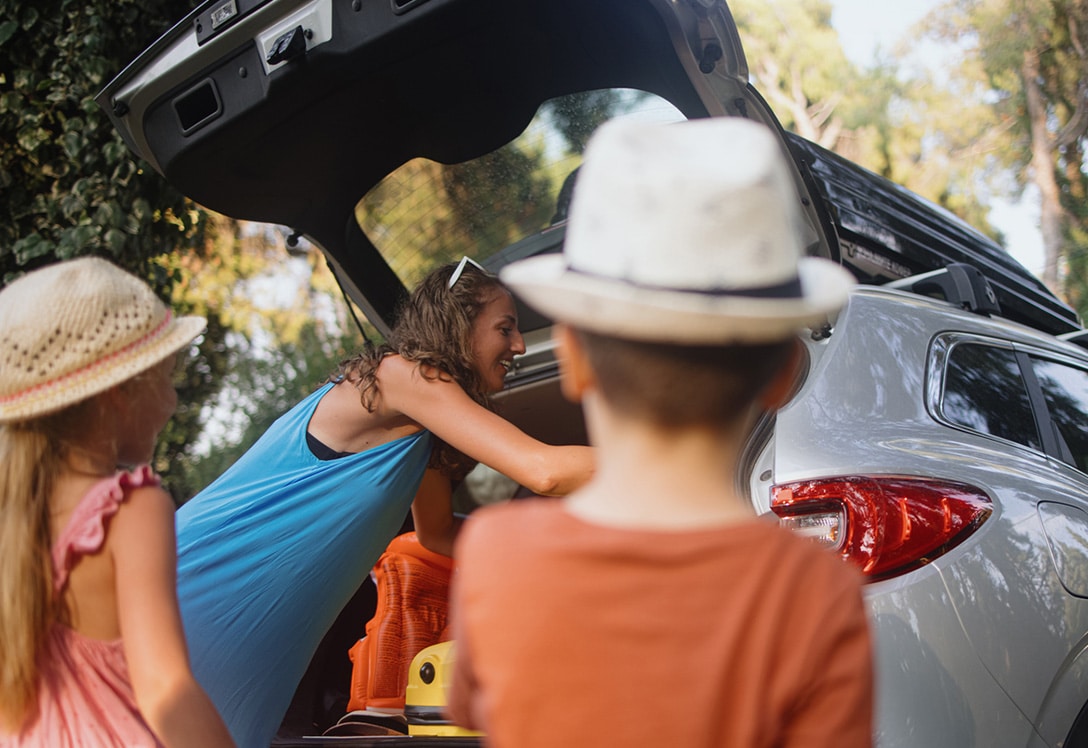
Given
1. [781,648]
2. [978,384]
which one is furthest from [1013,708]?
[781,648]

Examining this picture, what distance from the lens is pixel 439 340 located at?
2633 millimetres

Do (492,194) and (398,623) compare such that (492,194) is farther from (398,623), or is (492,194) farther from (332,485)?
(398,623)

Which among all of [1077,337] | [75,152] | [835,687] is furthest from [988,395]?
[75,152]

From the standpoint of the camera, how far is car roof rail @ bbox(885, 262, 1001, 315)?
9.87 feet

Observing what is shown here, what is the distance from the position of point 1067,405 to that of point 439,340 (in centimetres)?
187

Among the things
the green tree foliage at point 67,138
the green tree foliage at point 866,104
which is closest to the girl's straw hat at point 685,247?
the green tree foliage at point 67,138

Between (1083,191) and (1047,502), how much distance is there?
69.5 ft

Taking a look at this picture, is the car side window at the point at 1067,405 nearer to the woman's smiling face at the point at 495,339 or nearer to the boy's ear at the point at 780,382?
the woman's smiling face at the point at 495,339

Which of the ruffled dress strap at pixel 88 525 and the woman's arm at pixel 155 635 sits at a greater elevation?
the ruffled dress strap at pixel 88 525

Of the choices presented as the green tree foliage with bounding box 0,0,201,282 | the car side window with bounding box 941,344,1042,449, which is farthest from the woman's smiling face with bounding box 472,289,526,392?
the green tree foliage with bounding box 0,0,201,282

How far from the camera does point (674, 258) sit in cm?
105

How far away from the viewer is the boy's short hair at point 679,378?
1083mm

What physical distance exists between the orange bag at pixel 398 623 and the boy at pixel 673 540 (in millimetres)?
1905

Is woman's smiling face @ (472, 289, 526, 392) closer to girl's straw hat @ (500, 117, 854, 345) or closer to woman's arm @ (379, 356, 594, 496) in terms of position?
woman's arm @ (379, 356, 594, 496)
